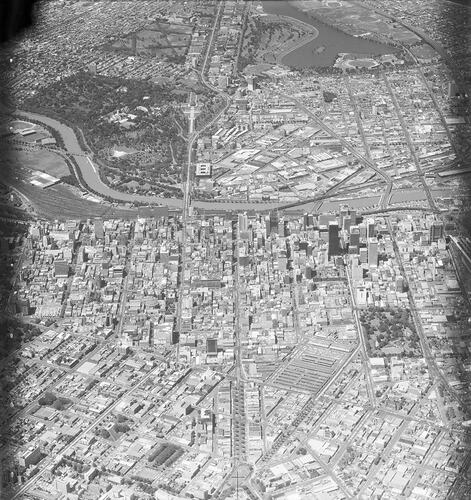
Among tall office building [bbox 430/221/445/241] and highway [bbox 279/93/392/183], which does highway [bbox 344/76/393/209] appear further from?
tall office building [bbox 430/221/445/241]

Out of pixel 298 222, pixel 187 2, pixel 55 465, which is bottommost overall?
pixel 187 2

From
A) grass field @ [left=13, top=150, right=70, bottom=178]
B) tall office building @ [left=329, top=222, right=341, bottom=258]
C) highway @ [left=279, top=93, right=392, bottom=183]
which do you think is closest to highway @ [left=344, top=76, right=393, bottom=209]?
highway @ [left=279, top=93, right=392, bottom=183]

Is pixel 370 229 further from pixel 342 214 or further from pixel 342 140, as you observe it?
pixel 342 140

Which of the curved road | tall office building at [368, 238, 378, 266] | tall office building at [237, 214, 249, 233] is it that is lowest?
the curved road

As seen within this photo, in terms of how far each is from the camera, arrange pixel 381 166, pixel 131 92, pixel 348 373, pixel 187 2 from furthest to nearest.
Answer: pixel 187 2
pixel 131 92
pixel 381 166
pixel 348 373

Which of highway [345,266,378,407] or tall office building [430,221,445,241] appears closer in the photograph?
highway [345,266,378,407]

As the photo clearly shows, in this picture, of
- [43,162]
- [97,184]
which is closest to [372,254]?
[97,184]

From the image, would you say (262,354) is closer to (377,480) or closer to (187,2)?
(377,480)

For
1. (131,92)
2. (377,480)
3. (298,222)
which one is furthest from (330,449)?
(131,92)
